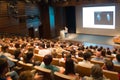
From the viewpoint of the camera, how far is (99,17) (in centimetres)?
1512

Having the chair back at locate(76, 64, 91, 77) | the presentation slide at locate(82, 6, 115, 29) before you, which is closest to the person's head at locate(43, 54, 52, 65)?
the chair back at locate(76, 64, 91, 77)

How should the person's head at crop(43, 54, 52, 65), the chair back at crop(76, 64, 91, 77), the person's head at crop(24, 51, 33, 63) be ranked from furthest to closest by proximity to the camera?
1. the person's head at crop(24, 51, 33, 63)
2. the chair back at crop(76, 64, 91, 77)
3. the person's head at crop(43, 54, 52, 65)

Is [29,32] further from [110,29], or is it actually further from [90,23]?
[110,29]

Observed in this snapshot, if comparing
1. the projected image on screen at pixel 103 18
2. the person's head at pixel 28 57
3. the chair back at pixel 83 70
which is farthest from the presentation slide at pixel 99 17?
the person's head at pixel 28 57

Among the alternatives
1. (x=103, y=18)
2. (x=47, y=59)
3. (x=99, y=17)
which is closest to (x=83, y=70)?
(x=47, y=59)

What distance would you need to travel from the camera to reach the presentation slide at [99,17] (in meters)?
14.6

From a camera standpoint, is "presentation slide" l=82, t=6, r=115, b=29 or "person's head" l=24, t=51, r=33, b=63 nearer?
"person's head" l=24, t=51, r=33, b=63

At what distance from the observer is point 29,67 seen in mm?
3537

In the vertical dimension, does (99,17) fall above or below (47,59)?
above

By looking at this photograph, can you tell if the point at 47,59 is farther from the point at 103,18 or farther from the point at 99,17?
the point at 99,17

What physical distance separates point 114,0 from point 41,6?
6.31 metres

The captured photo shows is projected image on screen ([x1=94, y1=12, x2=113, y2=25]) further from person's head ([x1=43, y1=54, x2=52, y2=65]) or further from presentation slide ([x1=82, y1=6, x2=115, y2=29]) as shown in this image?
person's head ([x1=43, y1=54, x2=52, y2=65])

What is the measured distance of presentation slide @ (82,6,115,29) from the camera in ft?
48.0

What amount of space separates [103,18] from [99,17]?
14.1 inches
